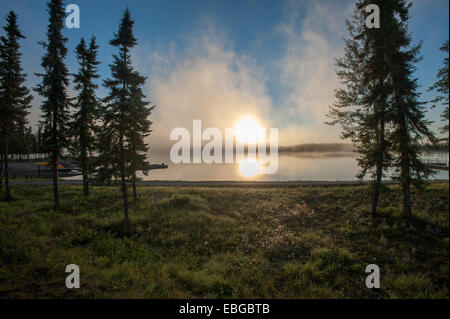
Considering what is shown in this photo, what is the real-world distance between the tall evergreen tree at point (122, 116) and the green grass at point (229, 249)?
412cm

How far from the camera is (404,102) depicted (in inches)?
423

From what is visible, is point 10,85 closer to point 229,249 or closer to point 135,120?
point 135,120

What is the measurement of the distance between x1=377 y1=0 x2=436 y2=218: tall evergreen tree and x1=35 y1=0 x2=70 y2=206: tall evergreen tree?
24708mm

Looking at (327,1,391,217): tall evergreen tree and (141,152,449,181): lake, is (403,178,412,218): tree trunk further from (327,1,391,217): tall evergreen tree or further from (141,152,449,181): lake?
(141,152,449,181): lake

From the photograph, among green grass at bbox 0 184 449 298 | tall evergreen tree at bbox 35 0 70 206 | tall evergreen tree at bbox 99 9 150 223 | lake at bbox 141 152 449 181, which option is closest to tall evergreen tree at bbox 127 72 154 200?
tall evergreen tree at bbox 99 9 150 223

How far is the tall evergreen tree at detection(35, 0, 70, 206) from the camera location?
1442cm

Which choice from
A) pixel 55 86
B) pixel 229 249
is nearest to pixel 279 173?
pixel 229 249

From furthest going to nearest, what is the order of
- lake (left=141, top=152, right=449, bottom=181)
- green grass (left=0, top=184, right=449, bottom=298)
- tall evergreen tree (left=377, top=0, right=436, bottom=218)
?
lake (left=141, top=152, right=449, bottom=181), tall evergreen tree (left=377, top=0, right=436, bottom=218), green grass (left=0, top=184, right=449, bottom=298)

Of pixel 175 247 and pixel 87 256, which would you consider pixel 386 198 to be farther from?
pixel 87 256

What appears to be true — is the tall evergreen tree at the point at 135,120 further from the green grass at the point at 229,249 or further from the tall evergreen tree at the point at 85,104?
the tall evergreen tree at the point at 85,104

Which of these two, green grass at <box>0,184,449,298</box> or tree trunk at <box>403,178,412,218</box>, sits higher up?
tree trunk at <box>403,178,412,218</box>

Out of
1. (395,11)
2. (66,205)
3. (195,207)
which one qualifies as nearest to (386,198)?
(395,11)
